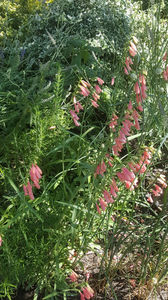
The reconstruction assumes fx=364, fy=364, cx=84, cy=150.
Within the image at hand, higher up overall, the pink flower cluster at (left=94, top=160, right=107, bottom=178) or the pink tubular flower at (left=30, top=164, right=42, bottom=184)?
the pink tubular flower at (left=30, top=164, right=42, bottom=184)

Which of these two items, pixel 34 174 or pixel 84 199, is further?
pixel 84 199

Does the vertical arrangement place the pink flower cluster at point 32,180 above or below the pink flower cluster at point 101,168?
above

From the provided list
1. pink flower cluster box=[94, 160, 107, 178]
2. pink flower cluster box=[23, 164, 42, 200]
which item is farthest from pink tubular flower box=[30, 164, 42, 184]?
pink flower cluster box=[94, 160, 107, 178]

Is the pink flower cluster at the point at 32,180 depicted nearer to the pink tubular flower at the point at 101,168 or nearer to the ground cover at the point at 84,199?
the ground cover at the point at 84,199

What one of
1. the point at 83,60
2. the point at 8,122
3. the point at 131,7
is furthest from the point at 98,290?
the point at 131,7

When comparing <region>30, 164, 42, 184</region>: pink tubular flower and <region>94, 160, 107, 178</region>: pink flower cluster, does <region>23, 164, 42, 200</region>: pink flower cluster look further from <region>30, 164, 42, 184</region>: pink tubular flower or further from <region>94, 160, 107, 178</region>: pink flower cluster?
<region>94, 160, 107, 178</region>: pink flower cluster

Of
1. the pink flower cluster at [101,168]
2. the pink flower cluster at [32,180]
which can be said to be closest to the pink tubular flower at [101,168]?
the pink flower cluster at [101,168]

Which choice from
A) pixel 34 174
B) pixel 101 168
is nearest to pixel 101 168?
pixel 101 168

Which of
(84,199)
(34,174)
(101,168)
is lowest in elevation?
(84,199)

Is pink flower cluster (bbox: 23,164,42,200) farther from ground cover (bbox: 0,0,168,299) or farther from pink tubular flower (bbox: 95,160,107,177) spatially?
pink tubular flower (bbox: 95,160,107,177)

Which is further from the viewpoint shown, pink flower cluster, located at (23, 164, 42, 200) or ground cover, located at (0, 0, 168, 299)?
ground cover, located at (0, 0, 168, 299)

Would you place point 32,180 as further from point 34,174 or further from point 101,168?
point 101,168

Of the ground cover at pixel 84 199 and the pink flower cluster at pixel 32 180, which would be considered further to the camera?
the ground cover at pixel 84 199

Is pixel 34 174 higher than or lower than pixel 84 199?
higher
